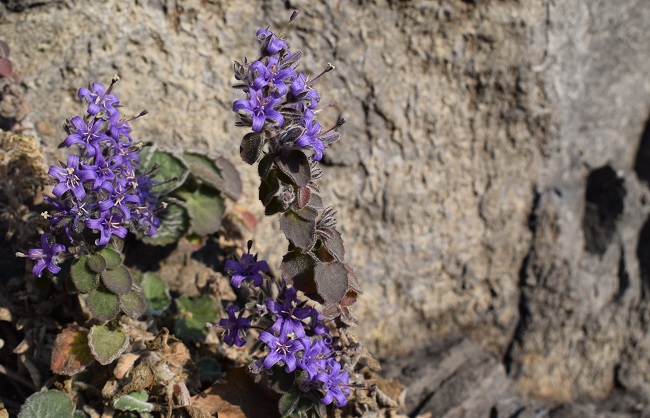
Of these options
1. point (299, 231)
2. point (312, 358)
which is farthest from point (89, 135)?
point (312, 358)

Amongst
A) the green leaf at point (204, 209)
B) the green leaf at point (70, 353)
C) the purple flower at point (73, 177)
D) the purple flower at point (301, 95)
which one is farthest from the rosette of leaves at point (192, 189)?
the purple flower at point (301, 95)

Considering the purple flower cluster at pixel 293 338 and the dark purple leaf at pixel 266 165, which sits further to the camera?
the purple flower cluster at pixel 293 338

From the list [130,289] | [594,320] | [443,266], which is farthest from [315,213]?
[594,320]

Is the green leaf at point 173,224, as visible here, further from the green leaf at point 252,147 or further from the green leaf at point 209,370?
the green leaf at point 252,147

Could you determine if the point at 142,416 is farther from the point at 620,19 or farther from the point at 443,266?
the point at 620,19

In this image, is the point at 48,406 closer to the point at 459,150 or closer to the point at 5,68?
the point at 5,68
